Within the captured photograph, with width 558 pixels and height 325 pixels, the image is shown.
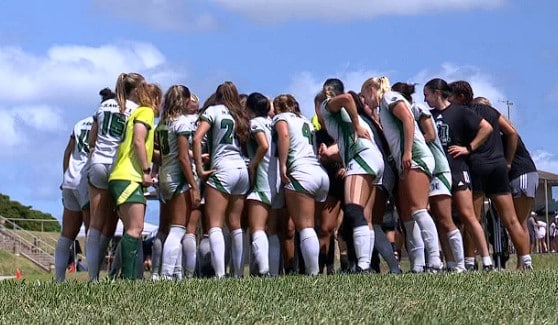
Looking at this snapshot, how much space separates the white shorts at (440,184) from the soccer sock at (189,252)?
7.96 ft

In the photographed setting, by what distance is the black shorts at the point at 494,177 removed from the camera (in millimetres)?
11398

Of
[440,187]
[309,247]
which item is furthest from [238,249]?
[440,187]

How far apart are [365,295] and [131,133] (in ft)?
11.6

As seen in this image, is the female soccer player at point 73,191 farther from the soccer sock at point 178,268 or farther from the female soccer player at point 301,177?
the female soccer player at point 301,177

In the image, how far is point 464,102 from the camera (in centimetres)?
1172

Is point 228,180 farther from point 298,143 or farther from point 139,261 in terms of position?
point 139,261

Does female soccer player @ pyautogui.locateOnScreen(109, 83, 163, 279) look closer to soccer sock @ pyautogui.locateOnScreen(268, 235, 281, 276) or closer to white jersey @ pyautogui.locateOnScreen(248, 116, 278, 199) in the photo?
white jersey @ pyautogui.locateOnScreen(248, 116, 278, 199)

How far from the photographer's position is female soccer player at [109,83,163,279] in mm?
9812

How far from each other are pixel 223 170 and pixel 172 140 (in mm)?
611

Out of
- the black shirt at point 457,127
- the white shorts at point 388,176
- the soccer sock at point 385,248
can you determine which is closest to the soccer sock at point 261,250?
the soccer sock at point 385,248

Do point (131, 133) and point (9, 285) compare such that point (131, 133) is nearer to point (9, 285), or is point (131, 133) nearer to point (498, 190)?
point (9, 285)

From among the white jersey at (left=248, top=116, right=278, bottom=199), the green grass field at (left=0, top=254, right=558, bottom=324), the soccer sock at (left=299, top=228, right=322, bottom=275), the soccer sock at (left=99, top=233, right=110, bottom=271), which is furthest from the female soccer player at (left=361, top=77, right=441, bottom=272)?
the soccer sock at (left=99, top=233, right=110, bottom=271)

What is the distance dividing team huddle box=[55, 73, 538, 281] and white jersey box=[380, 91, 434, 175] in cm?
1

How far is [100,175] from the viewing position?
10.1 metres
